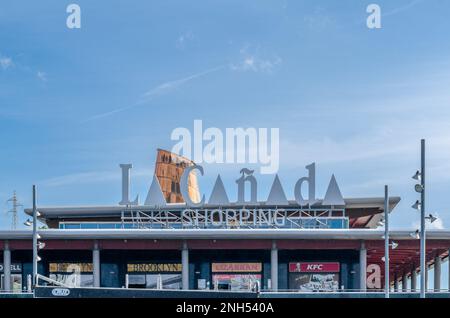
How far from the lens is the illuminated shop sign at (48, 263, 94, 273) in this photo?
157 feet

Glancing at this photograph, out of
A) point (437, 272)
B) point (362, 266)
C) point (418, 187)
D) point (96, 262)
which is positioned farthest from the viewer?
point (437, 272)

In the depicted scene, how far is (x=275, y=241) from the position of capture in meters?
44.9

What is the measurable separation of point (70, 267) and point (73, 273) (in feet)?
1.61

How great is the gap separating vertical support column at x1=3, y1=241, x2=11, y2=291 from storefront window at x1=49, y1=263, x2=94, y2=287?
2931mm

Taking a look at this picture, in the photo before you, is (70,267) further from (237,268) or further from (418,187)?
(418,187)

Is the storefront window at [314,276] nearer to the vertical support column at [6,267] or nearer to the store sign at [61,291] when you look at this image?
the vertical support column at [6,267]

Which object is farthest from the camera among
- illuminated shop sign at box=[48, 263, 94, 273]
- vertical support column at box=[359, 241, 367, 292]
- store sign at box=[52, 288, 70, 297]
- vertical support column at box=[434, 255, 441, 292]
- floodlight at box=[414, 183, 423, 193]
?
vertical support column at box=[434, 255, 441, 292]

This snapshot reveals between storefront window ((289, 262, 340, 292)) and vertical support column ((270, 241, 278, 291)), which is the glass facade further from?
vertical support column ((270, 241, 278, 291))

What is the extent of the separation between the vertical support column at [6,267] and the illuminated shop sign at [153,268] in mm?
8431

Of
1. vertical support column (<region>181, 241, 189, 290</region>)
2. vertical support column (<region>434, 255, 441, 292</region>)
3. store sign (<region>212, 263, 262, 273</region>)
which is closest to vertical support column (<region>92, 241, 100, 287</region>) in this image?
vertical support column (<region>181, 241, 189, 290</region>)

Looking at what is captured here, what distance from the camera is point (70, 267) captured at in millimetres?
48250

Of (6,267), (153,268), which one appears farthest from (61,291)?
(6,267)

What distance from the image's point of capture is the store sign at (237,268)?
4656 centimetres
